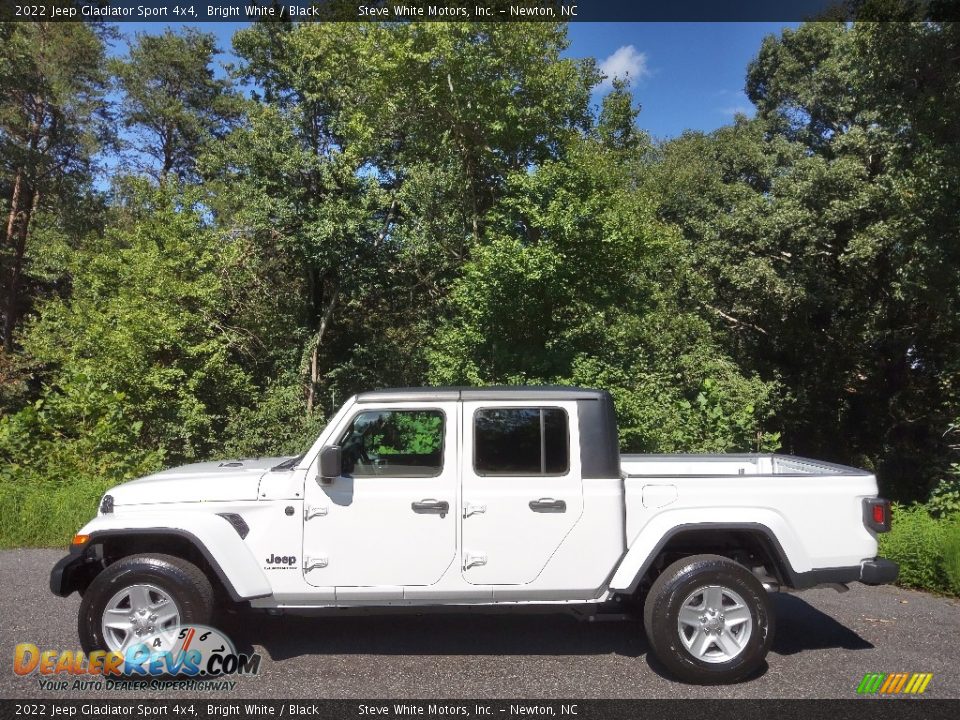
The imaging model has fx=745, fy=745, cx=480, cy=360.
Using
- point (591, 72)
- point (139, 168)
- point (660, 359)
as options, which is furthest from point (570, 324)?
point (139, 168)

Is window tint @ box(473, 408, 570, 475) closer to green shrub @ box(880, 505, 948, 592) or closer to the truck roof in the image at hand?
the truck roof

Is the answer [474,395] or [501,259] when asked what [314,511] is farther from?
[501,259]

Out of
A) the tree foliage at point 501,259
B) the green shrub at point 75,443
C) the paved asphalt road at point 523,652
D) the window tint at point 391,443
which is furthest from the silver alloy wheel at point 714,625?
the green shrub at point 75,443

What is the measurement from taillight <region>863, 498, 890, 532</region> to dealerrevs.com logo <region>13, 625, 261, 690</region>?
393 cm

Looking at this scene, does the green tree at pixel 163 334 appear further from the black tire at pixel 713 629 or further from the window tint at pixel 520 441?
the black tire at pixel 713 629

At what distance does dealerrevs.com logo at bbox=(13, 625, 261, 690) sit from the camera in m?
4.46

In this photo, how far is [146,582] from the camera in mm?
4539

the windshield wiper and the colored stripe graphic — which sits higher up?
the windshield wiper

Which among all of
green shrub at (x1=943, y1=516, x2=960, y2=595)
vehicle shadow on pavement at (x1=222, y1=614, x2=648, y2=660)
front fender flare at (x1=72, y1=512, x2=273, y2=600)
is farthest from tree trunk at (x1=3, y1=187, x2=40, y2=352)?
green shrub at (x1=943, y1=516, x2=960, y2=595)

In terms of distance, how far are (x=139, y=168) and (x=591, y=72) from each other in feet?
61.6

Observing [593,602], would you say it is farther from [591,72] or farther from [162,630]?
[591,72]

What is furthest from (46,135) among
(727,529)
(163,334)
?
(727,529)

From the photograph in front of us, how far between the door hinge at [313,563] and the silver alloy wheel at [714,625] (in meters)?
2.20

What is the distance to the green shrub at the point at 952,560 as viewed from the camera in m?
6.50
